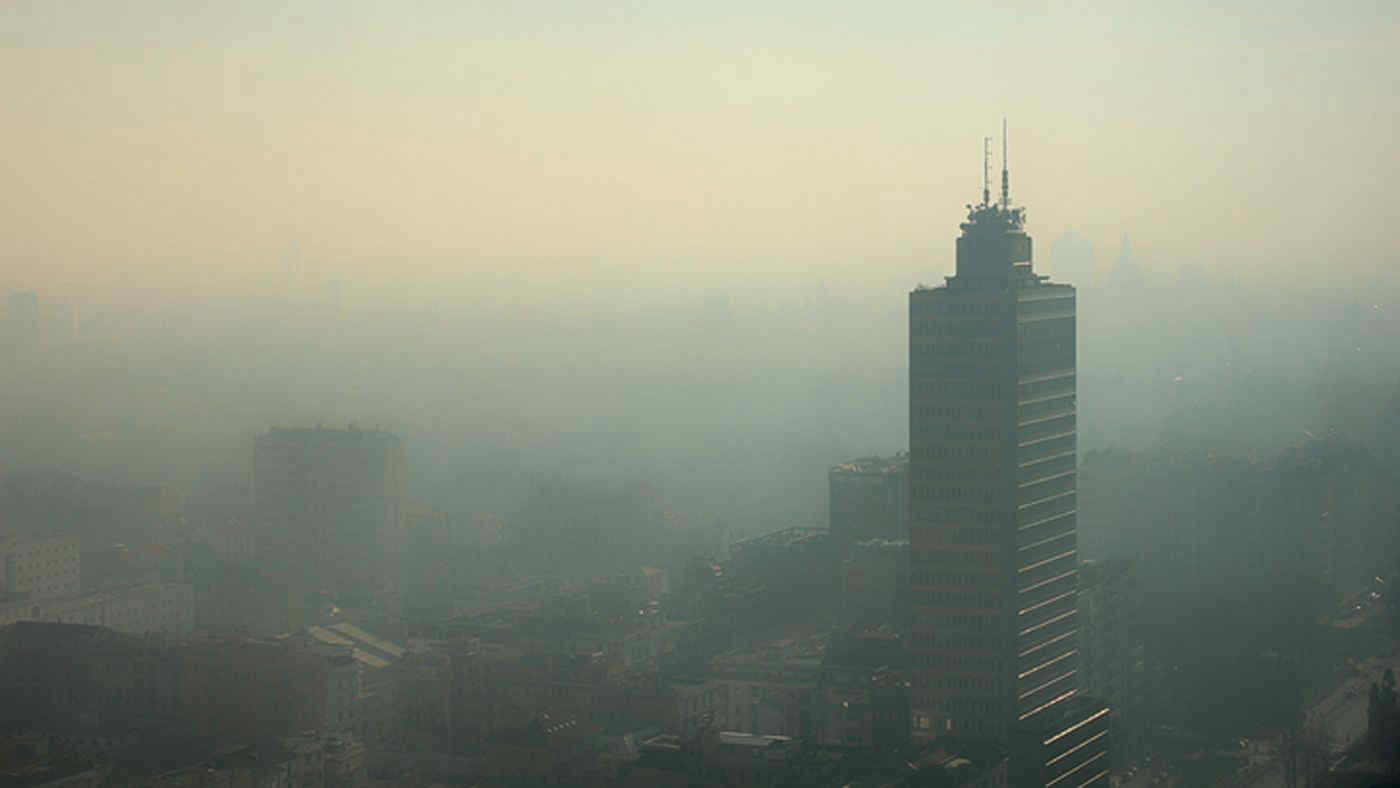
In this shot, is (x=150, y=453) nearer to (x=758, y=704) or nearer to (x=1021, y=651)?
(x=758, y=704)

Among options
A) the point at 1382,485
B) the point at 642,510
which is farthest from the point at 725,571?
the point at 1382,485

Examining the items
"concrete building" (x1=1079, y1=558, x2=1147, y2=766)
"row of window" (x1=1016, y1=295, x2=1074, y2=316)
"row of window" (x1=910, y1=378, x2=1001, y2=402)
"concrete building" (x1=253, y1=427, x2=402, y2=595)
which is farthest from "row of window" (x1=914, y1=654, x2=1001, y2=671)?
"concrete building" (x1=253, y1=427, x2=402, y2=595)

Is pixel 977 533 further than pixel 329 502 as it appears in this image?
No

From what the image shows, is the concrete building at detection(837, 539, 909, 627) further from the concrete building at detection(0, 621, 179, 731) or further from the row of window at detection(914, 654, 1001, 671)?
the concrete building at detection(0, 621, 179, 731)

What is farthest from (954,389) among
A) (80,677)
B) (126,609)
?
(126,609)

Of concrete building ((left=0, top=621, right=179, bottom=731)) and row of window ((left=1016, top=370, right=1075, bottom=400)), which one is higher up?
row of window ((left=1016, top=370, right=1075, bottom=400))

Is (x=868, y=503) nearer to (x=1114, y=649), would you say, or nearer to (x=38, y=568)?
(x=1114, y=649)
